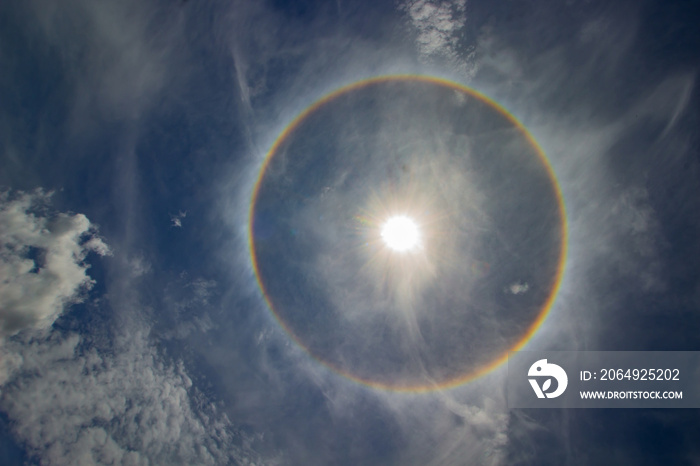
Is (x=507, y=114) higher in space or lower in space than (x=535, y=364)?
higher

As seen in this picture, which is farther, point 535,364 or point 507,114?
point 535,364
